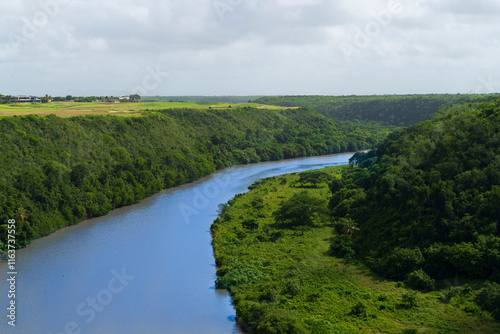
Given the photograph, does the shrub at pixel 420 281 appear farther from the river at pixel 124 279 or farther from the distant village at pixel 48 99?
the distant village at pixel 48 99

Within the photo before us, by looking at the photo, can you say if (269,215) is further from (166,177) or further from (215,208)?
(166,177)

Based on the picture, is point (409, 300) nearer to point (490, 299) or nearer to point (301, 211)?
point (490, 299)

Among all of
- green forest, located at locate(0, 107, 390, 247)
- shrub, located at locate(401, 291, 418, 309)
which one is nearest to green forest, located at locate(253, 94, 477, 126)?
green forest, located at locate(0, 107, 390, 247)

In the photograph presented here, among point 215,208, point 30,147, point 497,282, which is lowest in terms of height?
point 215,208

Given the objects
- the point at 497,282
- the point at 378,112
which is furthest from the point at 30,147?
the point at 378,112

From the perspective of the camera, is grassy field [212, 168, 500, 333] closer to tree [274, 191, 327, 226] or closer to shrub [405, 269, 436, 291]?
shrub [405, 269, 436, 291]

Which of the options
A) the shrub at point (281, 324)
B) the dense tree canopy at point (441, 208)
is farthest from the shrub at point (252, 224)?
the shrub at point (281, 324)
